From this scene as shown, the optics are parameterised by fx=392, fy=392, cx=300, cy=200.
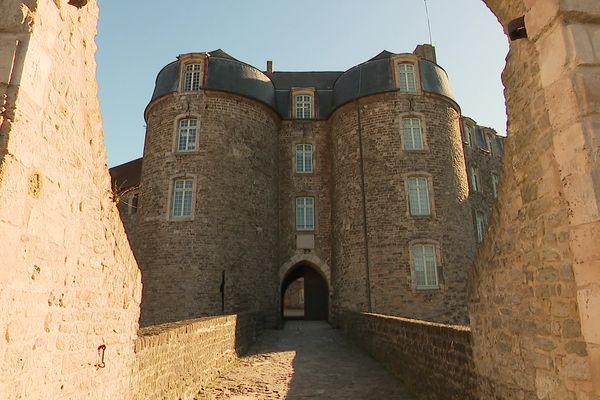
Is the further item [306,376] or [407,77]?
[407,77]

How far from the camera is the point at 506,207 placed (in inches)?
164

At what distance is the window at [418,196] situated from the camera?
14711 mm

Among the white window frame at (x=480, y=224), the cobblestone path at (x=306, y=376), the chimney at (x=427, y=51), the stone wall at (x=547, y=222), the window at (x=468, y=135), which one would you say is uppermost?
the chimney at (x=427, y=51)

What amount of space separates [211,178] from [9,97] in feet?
38.8

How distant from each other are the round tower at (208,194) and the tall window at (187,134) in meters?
0.04

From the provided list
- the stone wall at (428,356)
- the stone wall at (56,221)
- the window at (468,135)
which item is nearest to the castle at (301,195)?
the window at (468,135)

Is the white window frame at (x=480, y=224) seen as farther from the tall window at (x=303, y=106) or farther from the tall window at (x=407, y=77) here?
the tall window at (x=303, y=106)

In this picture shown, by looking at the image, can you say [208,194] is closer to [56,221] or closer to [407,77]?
[407,77]

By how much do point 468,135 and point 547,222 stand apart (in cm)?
2000

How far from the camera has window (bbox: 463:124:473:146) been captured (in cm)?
2130

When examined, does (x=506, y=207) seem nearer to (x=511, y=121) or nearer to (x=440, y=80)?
(x=511, y=121)

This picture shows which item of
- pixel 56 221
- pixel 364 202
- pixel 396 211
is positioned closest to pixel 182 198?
pixel 364 202

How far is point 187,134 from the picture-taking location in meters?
15.0

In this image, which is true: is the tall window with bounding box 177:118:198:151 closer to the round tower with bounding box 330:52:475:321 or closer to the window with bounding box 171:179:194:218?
the window with bounding box 171:179:194:218
